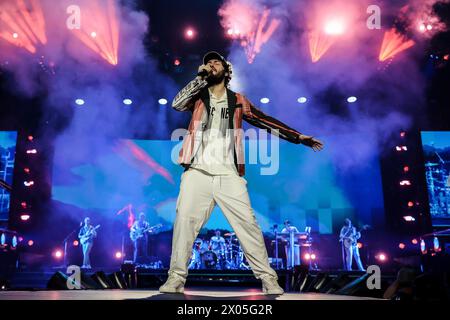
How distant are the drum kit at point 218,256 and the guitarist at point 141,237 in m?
1.87

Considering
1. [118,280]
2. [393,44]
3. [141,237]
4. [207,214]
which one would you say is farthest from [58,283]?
[393,44]

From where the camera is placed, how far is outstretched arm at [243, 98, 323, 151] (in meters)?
3.21

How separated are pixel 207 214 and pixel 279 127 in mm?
963

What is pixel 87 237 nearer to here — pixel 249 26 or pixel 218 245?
pixel 218 245

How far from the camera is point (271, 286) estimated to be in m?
2.70

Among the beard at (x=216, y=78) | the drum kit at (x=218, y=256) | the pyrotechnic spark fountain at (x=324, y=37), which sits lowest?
the drum kit at (x=218, y=256)

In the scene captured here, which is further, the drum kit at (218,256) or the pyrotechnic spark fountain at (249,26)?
the drum kit at (218,256)

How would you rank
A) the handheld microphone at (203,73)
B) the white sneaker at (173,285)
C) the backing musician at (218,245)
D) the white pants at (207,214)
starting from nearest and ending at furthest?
the white sneaker at (173,285) < the white pants at (207,214) < the handheld microphone at (203,73) < the backing musician at (218,245)

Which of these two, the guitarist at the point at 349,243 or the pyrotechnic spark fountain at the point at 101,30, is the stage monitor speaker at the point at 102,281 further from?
the guitarist at the point at 349,243

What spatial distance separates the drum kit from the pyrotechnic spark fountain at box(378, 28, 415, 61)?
6.07 m

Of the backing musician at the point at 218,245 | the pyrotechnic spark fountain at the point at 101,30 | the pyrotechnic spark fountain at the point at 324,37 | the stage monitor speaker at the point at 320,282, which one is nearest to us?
the stage monitor speaker at the point at 320,282

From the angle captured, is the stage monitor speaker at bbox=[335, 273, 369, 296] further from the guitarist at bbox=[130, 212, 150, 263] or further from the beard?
the guitarist at bbox=[130, 212, 150, 263]

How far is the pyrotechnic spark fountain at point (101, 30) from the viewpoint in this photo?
29.7 feet

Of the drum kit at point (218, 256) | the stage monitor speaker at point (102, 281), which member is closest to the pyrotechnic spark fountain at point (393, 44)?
the drum kit at point (218, 256)
